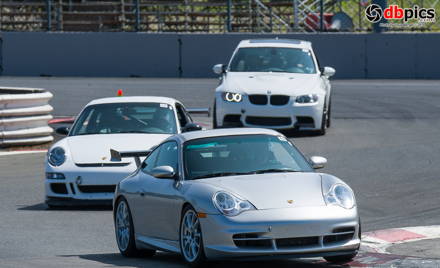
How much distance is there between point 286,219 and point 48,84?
23.5m

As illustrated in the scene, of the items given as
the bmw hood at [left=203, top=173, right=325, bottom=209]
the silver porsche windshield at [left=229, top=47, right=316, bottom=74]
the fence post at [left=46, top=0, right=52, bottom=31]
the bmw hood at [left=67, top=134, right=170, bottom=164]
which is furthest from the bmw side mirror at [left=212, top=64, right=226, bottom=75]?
the fence post at [left=46, top=0, right=52, bottom=31]

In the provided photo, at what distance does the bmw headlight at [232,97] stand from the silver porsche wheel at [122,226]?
972 cm

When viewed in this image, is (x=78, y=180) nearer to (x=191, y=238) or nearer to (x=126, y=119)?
(x=126, y=119)

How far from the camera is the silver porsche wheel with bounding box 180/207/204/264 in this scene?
883 centimetres

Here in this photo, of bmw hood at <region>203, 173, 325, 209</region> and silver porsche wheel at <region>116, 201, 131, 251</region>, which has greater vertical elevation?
bmw hood at <region>203, 173, 325, 209</region>

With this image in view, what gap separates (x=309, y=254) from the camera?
8539 mm

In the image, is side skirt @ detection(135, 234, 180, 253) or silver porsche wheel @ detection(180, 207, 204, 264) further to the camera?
side skirt @ detection(135, 234, 180, 253)

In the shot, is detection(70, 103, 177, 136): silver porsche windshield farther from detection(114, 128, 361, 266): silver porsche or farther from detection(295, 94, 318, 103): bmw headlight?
detection(295, 94, 318, 103): bmw headlight

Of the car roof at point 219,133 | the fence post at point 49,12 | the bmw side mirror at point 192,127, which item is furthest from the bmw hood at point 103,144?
the fence post at point 49,12

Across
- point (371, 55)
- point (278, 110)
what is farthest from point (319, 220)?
point (371, 55)

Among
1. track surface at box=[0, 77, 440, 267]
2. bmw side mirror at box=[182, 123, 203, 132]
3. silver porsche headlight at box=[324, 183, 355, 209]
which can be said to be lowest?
track surface at box=[0, 77, 440, 267]

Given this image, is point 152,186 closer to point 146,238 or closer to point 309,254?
point 146,238

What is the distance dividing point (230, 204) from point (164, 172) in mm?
1004

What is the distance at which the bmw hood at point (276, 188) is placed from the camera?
8797 millimetres
